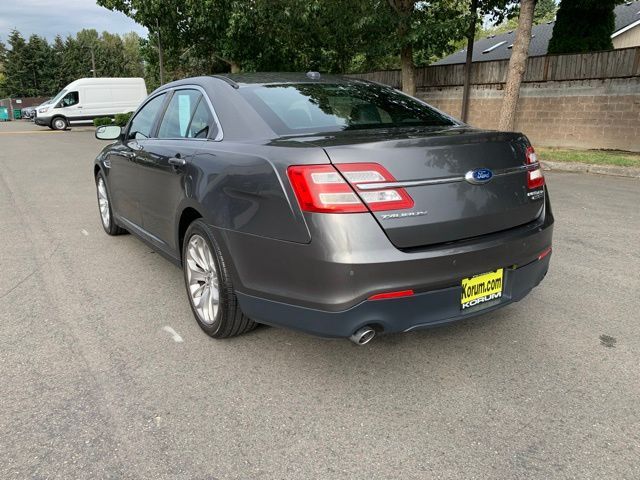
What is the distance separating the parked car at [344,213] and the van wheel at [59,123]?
29.3 metres

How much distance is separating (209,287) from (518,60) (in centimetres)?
1071

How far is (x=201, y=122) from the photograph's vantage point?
362cm

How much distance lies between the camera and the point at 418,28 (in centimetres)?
Answer: 1477

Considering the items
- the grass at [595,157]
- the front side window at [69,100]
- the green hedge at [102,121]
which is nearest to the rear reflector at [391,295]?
the grass at [595,157]

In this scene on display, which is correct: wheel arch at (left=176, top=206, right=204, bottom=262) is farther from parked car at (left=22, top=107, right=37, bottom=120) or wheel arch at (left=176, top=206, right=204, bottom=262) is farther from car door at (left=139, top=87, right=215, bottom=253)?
parked car at (left=22, top=107, right=37, bottom=120)

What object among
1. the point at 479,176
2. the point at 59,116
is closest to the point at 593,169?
the point at 479,176

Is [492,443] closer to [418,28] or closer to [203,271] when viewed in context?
[203,271]

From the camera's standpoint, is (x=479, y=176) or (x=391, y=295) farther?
(x=479, y=176)

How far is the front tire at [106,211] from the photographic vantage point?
230 inches

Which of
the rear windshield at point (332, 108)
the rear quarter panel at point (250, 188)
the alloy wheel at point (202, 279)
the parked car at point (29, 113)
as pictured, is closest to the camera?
the rear quarter panel at point (250, 188)

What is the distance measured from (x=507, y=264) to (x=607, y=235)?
3.52m

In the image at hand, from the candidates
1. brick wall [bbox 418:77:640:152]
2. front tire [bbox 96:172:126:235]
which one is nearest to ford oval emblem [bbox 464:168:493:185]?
front tire [bbox 96:172:126:235]

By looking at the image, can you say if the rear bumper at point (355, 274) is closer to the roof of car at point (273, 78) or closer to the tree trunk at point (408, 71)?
the roof of car at point (273, 78)

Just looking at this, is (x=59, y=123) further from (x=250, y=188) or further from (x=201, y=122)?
(x=250, y=188)
